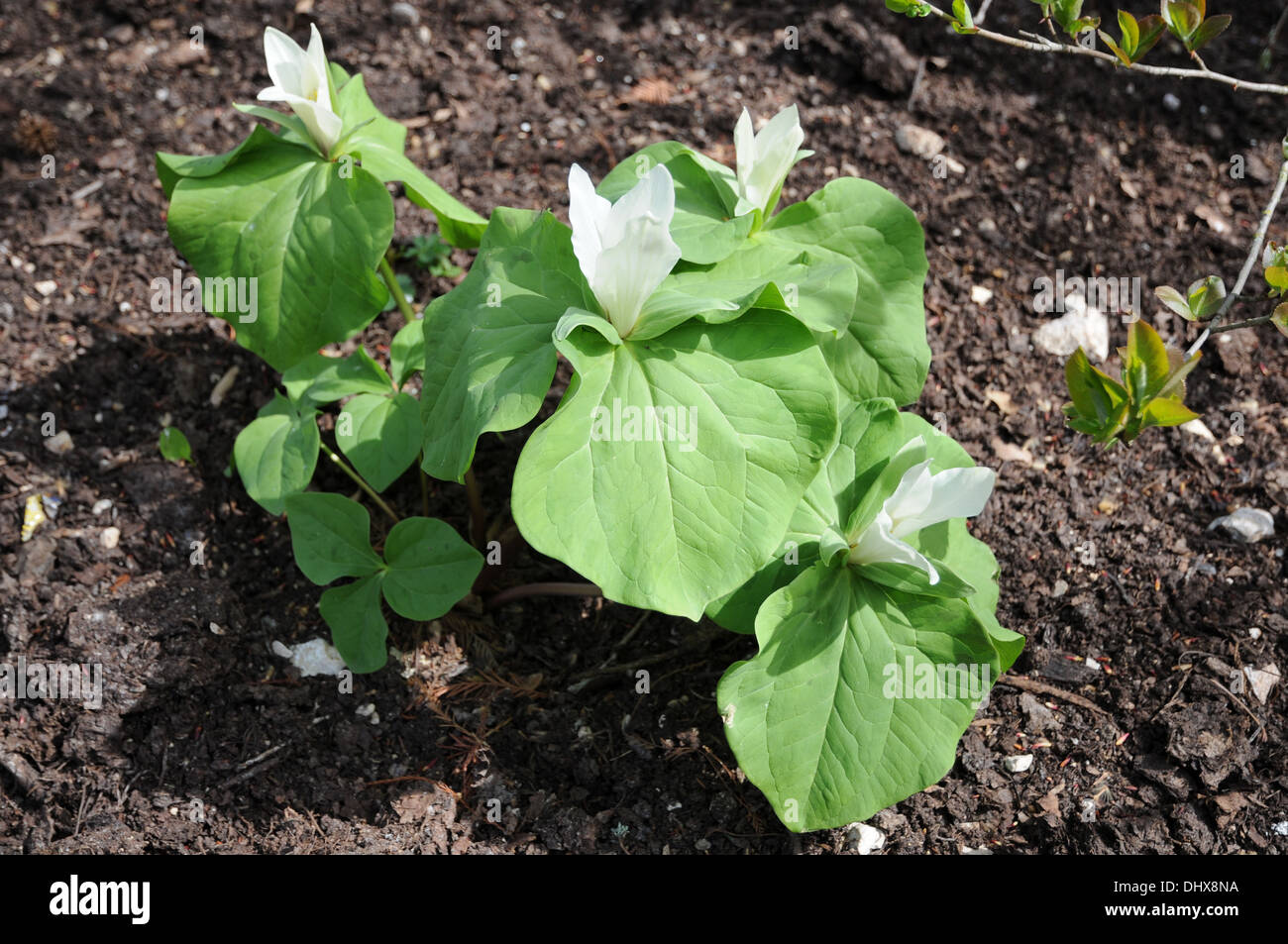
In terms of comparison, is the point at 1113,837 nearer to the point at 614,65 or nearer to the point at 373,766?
the point at 373,766

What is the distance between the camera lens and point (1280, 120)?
3543 millimetres

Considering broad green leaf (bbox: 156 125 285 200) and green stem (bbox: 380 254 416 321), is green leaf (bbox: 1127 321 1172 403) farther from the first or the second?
broad green leaf (bbox: 156 125 285 200)

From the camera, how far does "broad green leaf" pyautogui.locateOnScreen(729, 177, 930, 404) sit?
2.35 m

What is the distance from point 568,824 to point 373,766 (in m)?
0.50

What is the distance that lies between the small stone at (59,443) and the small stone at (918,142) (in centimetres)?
283

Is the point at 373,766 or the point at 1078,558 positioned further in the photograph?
the point at 1078,558

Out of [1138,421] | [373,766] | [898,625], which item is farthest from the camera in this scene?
[373,766]

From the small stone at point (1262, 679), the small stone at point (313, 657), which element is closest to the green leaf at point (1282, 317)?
the small stone at point (1262, 679)

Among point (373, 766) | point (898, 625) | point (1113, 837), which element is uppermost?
point (898, 625)

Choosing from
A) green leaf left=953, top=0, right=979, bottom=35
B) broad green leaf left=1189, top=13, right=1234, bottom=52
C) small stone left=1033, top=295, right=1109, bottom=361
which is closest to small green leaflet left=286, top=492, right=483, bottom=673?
green leaf left=953, top=0, right=979, bottom=35

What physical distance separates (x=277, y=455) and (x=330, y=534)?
25 cm

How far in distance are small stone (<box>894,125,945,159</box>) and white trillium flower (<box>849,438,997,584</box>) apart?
1886 millimetres

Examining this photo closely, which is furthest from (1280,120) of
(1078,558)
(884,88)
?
(1078,558)

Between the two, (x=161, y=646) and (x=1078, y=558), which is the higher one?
(x=1078, y=558)
